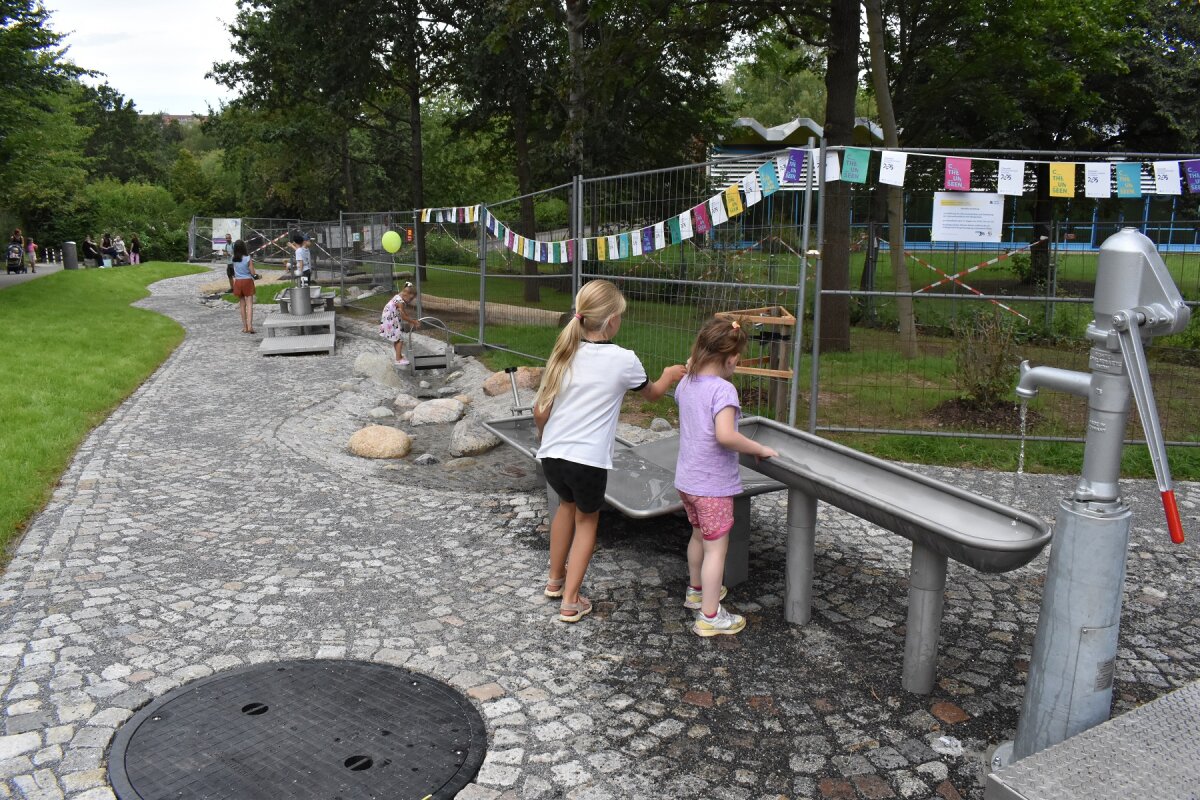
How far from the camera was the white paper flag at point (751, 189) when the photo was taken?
22.6 ft

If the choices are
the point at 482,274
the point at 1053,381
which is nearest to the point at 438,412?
the point at 482,274

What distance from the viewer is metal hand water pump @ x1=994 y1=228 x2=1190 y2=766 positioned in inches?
98.8

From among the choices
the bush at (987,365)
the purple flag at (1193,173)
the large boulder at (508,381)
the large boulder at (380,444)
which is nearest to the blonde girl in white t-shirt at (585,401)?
the large boulder at (380,444)

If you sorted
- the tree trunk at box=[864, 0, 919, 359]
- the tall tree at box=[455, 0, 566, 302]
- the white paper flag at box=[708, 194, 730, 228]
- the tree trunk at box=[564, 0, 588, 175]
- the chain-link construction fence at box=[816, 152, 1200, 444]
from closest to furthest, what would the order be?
the white paper flag at box=[708, 194, 730, 228], the chain-link construction fence at box=[816, 152, 1200, 444], the tree trunk at box=[864, 0, 919, 359], the tree trunk at box=[564, 0, 588, 175], the tall tree at box=[455, 0, 566, 302]

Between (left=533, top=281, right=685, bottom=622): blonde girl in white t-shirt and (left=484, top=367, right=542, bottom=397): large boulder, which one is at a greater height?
(left=533, top=281, right=685, bottom=622): blonde girl in white t-shirt

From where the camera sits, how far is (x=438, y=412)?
9.30 meters

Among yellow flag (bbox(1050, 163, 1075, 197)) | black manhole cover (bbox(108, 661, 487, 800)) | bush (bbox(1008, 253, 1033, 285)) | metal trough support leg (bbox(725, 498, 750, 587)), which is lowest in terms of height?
black manhole cover (bbox(108, 661, 487, 800))

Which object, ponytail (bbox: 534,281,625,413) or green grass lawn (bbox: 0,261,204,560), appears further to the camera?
green grass lawn (bbox: 0,261,204,560)

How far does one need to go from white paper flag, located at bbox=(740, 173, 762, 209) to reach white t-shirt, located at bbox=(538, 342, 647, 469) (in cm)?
318

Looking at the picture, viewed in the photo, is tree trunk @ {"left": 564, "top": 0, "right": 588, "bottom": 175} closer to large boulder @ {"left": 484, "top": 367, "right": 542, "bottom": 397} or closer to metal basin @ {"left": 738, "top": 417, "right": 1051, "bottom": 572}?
large boulder @ {"left": 484, "top": 367, "right": 542, "bottom": 397}

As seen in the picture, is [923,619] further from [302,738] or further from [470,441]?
[470,441]

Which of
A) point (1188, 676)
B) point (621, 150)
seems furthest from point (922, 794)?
point (621, 150)

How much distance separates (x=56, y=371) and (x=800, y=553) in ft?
32.7

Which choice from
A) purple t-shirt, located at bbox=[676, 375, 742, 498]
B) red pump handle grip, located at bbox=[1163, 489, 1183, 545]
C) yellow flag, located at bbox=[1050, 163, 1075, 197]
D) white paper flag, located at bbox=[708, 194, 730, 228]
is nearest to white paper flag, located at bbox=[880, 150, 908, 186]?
yellow flag, located at bbox=[1050, 163, 1075, 197]
